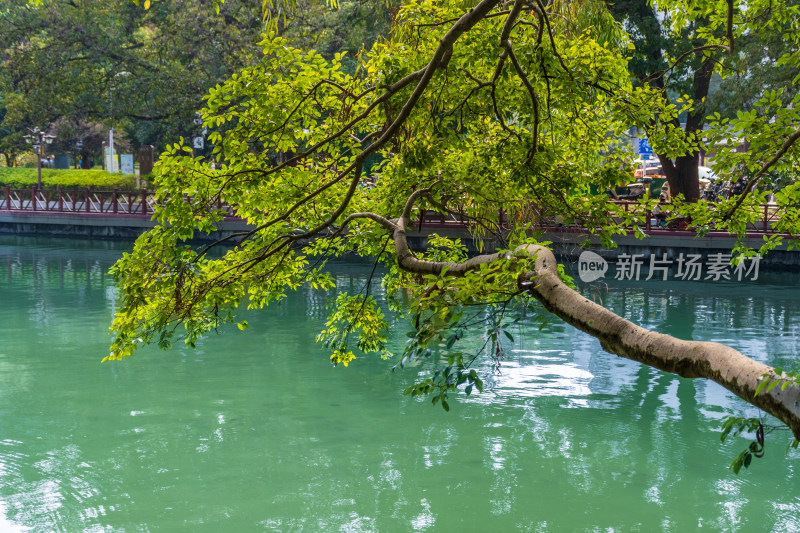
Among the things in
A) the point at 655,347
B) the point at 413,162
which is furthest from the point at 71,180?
the point at 655,347

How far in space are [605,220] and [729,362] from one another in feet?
9.94

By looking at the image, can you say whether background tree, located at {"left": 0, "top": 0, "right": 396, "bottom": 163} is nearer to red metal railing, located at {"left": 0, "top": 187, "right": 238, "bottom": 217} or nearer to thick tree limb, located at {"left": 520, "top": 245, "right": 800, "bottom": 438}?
red metal railing, located at {"left": 0, "top": 187, "right": 238, "bottom": 217}

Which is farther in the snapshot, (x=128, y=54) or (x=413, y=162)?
(x=128, y=54)

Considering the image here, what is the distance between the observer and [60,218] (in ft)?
99.6

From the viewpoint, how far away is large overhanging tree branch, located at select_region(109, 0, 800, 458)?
13.7 feet

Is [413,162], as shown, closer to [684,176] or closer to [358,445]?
[358,445]

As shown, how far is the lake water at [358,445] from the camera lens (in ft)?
25.1

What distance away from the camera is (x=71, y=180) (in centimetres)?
3525

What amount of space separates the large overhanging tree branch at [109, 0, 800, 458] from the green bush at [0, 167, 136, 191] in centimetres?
2968

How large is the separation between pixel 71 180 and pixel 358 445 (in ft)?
96.1

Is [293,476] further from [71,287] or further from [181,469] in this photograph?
[71,287]

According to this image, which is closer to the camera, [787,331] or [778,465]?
[778,465]

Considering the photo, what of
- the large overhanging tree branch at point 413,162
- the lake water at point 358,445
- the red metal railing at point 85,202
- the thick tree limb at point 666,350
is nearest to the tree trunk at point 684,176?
the lake water at point 358,445

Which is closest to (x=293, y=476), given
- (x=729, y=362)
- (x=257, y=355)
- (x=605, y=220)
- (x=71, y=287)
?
(x=605, y=220)
